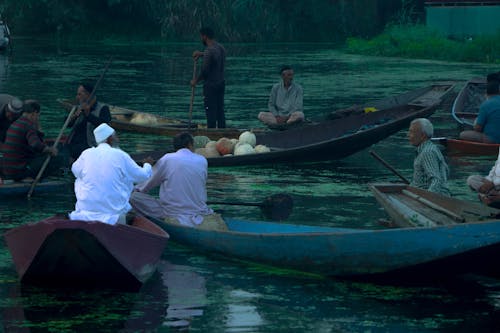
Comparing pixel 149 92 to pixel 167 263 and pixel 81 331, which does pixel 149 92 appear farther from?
pixel 81 331

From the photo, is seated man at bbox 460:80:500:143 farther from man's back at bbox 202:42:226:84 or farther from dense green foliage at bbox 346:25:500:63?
dense green foliage at bbox 346:25:500:63

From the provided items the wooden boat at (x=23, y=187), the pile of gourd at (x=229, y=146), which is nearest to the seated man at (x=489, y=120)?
the pile of gourd at (x=229, y=146)

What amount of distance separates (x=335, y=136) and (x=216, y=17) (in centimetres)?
4100

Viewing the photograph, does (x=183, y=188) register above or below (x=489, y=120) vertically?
above

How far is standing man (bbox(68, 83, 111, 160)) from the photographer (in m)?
13.8

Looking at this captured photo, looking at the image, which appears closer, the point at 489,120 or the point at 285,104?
the point at 489,120

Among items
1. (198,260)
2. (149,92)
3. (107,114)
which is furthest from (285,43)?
(198,260)

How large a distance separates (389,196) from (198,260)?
1.98 meters

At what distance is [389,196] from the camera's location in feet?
36.3

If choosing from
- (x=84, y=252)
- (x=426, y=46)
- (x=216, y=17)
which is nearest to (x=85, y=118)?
(x=84, y=252)

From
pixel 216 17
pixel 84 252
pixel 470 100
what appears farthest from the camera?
pixel 216 17

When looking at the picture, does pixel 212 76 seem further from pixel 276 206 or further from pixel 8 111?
pixel 276 206

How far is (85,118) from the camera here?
45.9 ft

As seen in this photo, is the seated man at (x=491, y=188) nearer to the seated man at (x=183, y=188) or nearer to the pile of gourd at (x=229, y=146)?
the seated man at (x=183, y=188)
